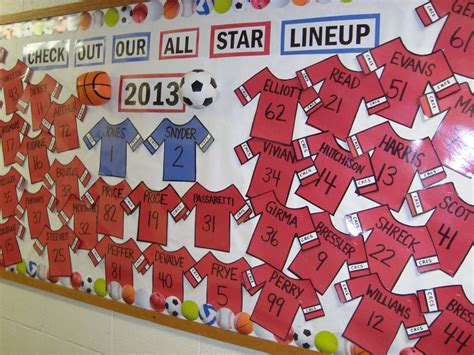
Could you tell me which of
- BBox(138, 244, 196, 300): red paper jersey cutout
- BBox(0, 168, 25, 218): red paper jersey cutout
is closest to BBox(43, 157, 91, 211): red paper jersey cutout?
BBox(0, 168, 25, 218): red paper jersey cutout

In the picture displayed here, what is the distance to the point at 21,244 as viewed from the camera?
1.67 metres

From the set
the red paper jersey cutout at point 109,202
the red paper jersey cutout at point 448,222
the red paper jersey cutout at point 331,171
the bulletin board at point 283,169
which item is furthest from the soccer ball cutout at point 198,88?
the red paper jersey cutout at point 448,222

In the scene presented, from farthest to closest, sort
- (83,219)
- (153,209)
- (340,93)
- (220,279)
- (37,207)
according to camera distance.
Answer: (37,207)
(83,219)
(153,209)
(220,279)
(340,93)

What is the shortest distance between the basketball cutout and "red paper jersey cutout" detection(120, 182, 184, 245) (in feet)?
1.10

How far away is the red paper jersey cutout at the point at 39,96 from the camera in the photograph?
156 cm

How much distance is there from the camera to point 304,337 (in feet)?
3.83

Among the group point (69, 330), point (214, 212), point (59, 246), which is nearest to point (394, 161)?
point (214, 212)

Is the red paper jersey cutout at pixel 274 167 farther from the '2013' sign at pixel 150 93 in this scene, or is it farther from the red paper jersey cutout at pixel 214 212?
the '2013' sign at pixel 150 93

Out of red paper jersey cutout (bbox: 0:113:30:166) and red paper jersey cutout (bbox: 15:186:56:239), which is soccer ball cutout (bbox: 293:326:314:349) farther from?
red paper jersey cutout (bbox: 0:113:30:166)

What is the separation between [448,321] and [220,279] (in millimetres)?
649

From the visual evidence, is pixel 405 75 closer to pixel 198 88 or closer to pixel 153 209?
pixel 198 88

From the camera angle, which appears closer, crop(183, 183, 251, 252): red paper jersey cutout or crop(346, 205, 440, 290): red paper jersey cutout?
crop(346, 205, 440, 290): red paper jersey cutout

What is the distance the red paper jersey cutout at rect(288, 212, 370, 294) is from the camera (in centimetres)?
111

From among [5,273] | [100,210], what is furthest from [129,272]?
[5,273]
